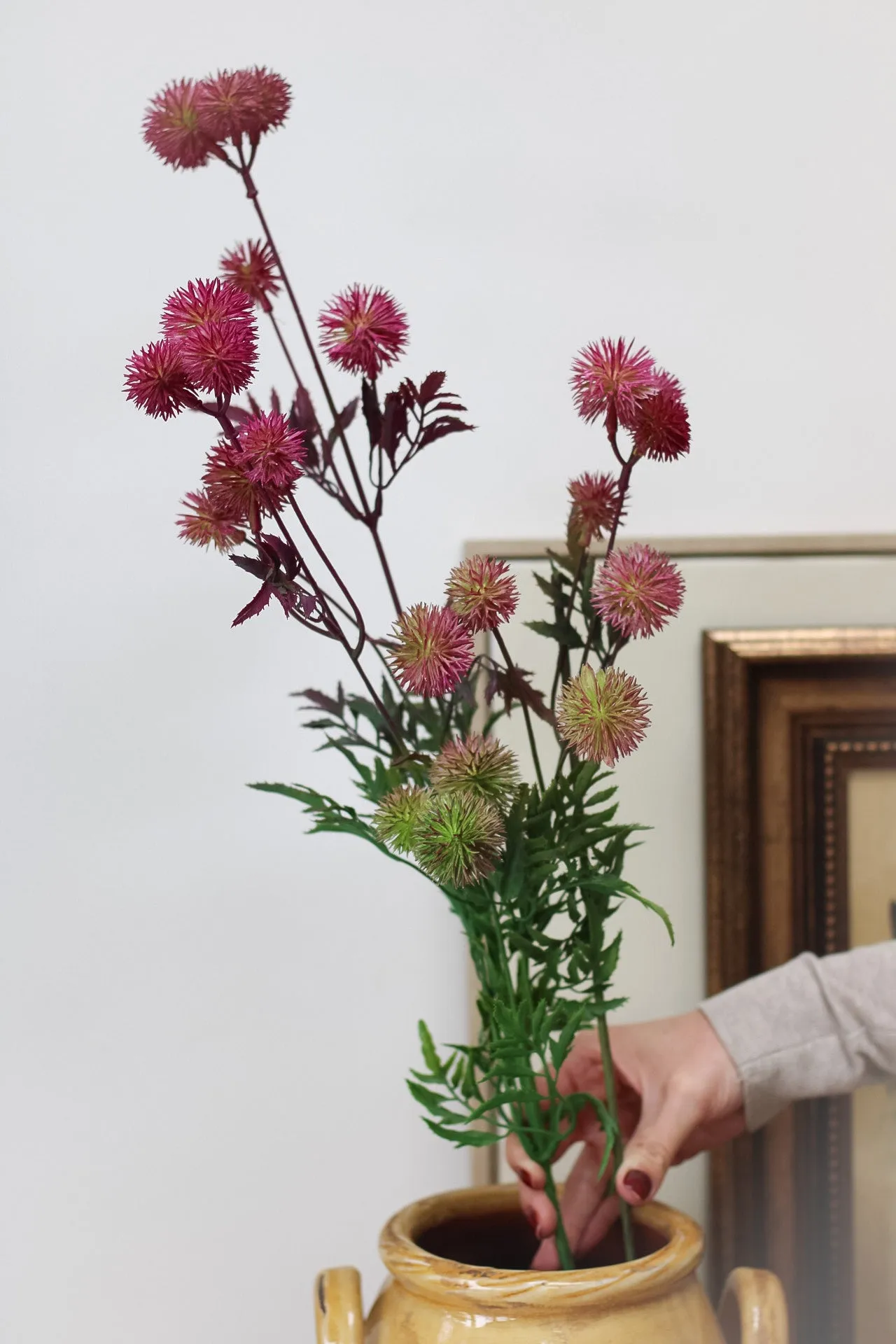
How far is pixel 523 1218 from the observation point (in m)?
0.56

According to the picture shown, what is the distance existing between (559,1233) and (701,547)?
41cm

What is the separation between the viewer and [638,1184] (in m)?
0.50

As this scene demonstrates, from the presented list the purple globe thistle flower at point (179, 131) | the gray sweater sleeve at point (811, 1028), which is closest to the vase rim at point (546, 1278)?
the gray sweater sleeve at point (811, 1028)

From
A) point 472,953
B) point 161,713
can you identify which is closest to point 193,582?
point 161,713

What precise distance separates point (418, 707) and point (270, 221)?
391mm

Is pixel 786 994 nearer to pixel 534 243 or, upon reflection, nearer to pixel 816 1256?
pixel 816 1256

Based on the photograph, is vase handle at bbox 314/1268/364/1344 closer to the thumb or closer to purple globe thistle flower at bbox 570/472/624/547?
the thumb

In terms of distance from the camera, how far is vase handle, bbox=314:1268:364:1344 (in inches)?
18.9

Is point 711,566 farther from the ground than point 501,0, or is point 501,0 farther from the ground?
point 501,0

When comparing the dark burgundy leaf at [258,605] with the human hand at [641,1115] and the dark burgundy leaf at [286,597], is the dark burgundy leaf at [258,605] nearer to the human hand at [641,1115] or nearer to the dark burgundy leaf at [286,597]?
the dark burgundy leaf at [286,597]

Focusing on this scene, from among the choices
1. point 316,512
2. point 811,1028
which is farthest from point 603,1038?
point 316,512

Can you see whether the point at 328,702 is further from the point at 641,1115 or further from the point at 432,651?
the point at 641,1115

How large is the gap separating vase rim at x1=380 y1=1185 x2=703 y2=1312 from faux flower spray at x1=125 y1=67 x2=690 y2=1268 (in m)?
0.05

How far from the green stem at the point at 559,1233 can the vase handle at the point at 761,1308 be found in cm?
7
